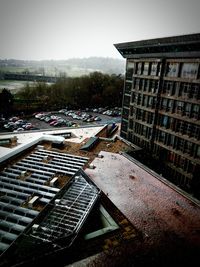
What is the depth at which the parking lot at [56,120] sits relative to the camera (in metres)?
71.1

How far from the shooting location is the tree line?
98.8 m

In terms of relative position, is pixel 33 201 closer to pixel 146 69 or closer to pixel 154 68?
pixel 154 68

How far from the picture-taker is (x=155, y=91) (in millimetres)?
46406

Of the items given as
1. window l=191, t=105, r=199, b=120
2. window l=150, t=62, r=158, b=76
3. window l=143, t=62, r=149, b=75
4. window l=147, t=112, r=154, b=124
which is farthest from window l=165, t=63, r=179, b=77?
window l=147, t=112, r=154, b=124

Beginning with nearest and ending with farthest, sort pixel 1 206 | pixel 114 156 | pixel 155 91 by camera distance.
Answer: pixel 1 206 → pixel 114 156 → pixel 155 91

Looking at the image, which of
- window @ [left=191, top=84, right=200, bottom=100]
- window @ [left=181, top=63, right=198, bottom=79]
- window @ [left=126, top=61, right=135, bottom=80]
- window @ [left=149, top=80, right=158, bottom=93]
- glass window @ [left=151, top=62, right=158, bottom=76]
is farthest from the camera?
window @ [left=126, top=61, right=135, bottom=80]

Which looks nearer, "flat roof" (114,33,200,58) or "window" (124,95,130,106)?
"flat roof" (114,33,200,58)

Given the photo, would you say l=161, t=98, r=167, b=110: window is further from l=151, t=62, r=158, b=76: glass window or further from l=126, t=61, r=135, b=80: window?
l=126, t=61, r=135, b=80: window

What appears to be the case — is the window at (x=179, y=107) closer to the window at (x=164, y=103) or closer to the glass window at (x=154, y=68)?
the window at (x=164, y=103)

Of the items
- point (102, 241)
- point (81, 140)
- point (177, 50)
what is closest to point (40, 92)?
point (81, 140)

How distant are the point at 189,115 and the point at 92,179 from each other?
20.9 meters

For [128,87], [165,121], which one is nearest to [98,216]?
[165,121]

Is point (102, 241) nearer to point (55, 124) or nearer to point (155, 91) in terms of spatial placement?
point (155, 91)

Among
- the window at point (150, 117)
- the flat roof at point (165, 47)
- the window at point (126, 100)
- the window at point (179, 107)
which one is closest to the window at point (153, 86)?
the window at point (150, 117)
